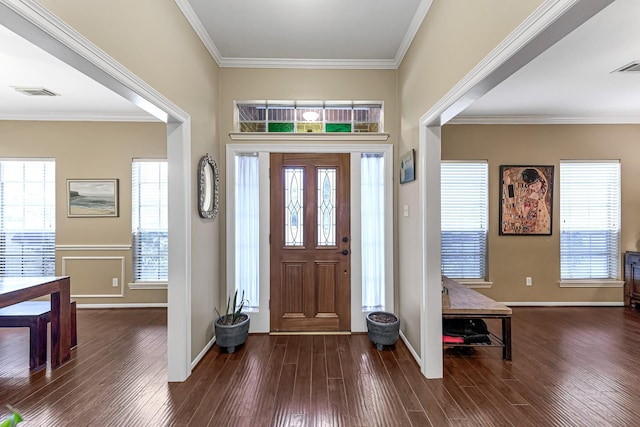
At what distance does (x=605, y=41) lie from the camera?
103 inches

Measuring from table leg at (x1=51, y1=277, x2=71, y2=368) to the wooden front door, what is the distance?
2038 mm

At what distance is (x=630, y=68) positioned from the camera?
3.07 m

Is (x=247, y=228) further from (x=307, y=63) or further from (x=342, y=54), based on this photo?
(x=342, y=54)

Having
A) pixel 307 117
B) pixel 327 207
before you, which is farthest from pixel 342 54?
pixel 327 207

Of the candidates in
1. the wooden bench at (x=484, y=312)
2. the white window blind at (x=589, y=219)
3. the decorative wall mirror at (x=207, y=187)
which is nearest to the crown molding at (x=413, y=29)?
the decorative wall mirror at (x=207, y=187)

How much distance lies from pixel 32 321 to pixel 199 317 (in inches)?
60.7

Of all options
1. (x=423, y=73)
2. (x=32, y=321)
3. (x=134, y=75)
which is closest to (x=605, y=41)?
(x=423, y=73)

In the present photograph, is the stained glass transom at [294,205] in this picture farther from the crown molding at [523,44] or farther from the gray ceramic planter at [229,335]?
the crown molding at [523,44]

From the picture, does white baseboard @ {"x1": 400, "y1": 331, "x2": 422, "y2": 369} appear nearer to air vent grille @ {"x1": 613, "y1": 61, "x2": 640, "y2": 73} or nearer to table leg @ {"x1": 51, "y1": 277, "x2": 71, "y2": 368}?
table leg @ {"x1": 51, "y1": 277, "x2": 71, "y2": 368}

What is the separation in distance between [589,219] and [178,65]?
598 cm

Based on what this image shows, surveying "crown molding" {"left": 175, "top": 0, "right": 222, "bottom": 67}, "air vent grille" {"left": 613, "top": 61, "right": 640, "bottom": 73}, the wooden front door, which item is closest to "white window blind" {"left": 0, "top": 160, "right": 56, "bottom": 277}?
"crown molding" {"left": 175, "top": 0, "right": 222, "bottom": 67}

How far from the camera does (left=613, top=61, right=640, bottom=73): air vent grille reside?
2.98 metres

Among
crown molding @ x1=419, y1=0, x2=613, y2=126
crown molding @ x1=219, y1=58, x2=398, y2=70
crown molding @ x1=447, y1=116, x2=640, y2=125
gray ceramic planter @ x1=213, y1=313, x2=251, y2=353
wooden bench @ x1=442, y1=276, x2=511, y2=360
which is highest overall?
crown molding @ x1=219, y1=58, x2=398, y2=70

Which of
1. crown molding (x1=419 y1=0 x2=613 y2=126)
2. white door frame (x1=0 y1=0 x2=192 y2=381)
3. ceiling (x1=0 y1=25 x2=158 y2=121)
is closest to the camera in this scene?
crown molding (x1=419 y1=0 x2=613 y2=126)
